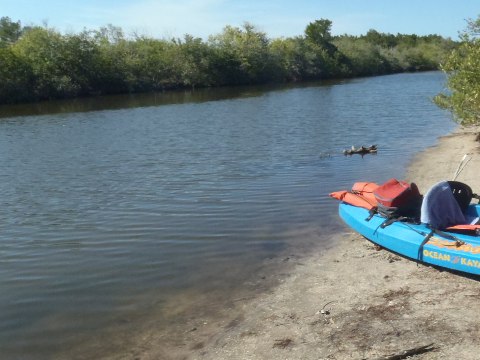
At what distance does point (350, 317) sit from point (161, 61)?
185 ft

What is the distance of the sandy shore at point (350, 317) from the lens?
210 inches

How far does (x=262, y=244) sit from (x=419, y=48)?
105090 mm

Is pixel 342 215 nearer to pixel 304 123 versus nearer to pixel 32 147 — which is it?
pixel 32 147

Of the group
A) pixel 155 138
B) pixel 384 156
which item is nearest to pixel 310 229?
pixel 384 156

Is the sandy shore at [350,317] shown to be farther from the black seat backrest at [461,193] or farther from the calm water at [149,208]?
the black seat backrest at [461,193]

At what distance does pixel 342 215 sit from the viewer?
9.58 metres

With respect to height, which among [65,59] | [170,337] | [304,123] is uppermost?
[65,59]

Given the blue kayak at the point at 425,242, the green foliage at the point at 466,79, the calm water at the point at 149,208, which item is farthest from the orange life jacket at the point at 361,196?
the green foliage at the point at 466,79

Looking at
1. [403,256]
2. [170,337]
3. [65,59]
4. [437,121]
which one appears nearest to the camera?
[170,337]

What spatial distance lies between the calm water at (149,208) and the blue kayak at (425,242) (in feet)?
3.57

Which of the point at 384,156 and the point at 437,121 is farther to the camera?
the point at 437,121

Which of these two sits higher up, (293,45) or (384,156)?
(293,45)

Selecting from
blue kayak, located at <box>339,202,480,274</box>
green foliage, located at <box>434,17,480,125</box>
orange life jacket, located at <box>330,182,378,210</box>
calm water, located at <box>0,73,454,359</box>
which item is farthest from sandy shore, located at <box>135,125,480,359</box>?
green foliage, located at <box>434,17,480,125</box>

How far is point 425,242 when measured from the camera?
7.28m
